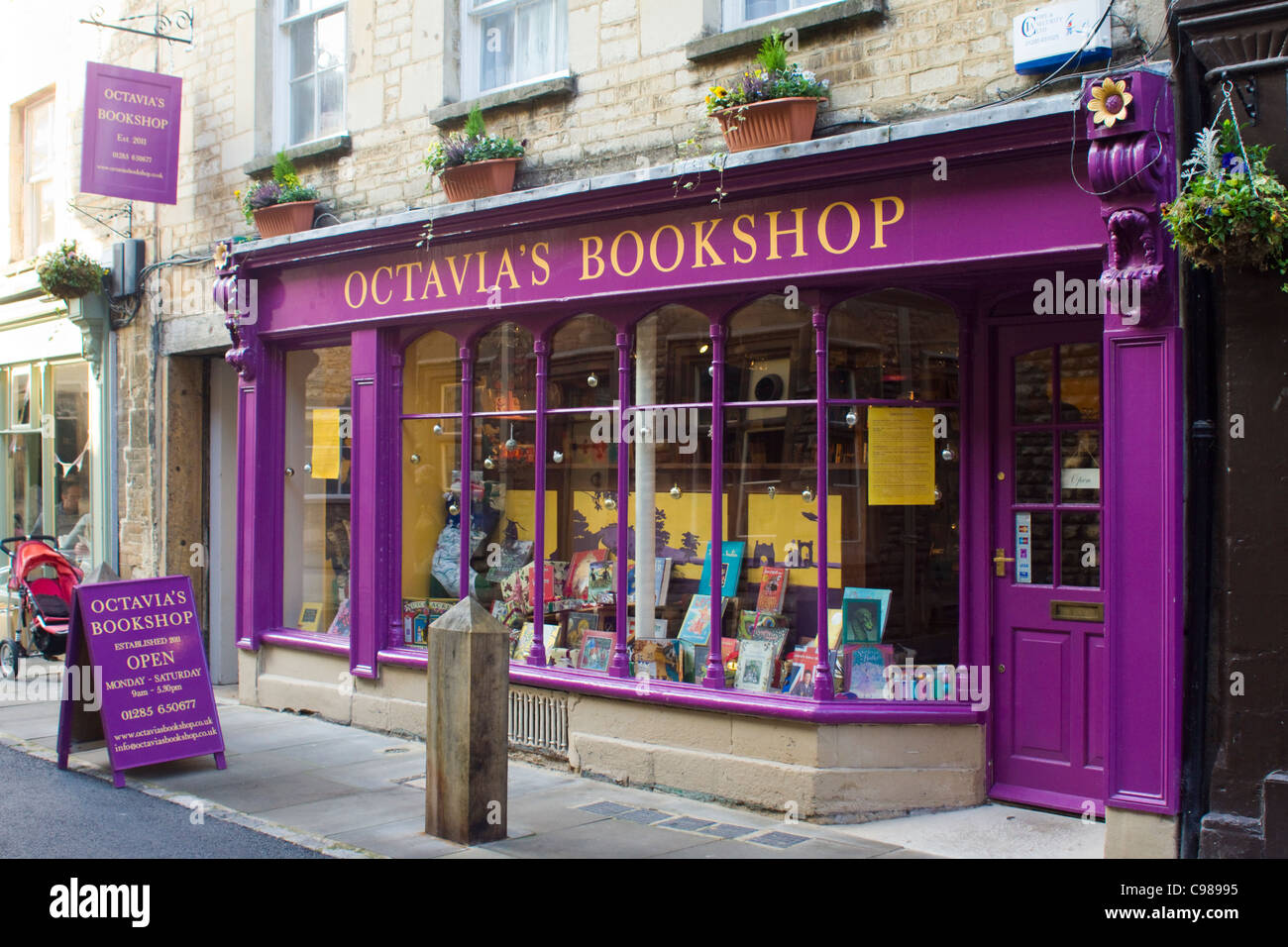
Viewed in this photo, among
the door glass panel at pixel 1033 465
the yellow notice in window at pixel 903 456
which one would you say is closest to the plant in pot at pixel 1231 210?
the door glass panel at pixel 1033 465

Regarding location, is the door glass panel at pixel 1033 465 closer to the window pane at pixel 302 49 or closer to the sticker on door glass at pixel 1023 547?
the sticker on door glass at pixel 1023 547

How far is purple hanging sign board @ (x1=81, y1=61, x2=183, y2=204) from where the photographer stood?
33.8 feet

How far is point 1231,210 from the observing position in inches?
197

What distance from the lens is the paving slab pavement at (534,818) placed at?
19.8ft

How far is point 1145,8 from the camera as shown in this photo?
18.9 ft

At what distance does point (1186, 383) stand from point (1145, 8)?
179 centimetres

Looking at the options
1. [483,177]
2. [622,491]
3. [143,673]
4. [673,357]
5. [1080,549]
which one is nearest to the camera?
[1080,549]

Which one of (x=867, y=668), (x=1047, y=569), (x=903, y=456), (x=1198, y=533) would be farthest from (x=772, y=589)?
(x=1198, y=533)

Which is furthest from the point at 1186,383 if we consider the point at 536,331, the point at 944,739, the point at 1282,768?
the point at 536,331

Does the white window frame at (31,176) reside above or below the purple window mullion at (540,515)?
above

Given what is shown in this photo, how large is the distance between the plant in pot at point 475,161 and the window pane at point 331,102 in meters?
1.90

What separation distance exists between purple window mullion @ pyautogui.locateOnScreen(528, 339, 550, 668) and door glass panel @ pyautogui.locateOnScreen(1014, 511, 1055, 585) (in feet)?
10.6

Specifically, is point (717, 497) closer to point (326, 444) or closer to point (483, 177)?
point (483, 177)

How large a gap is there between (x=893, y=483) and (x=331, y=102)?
6000 millimetres
